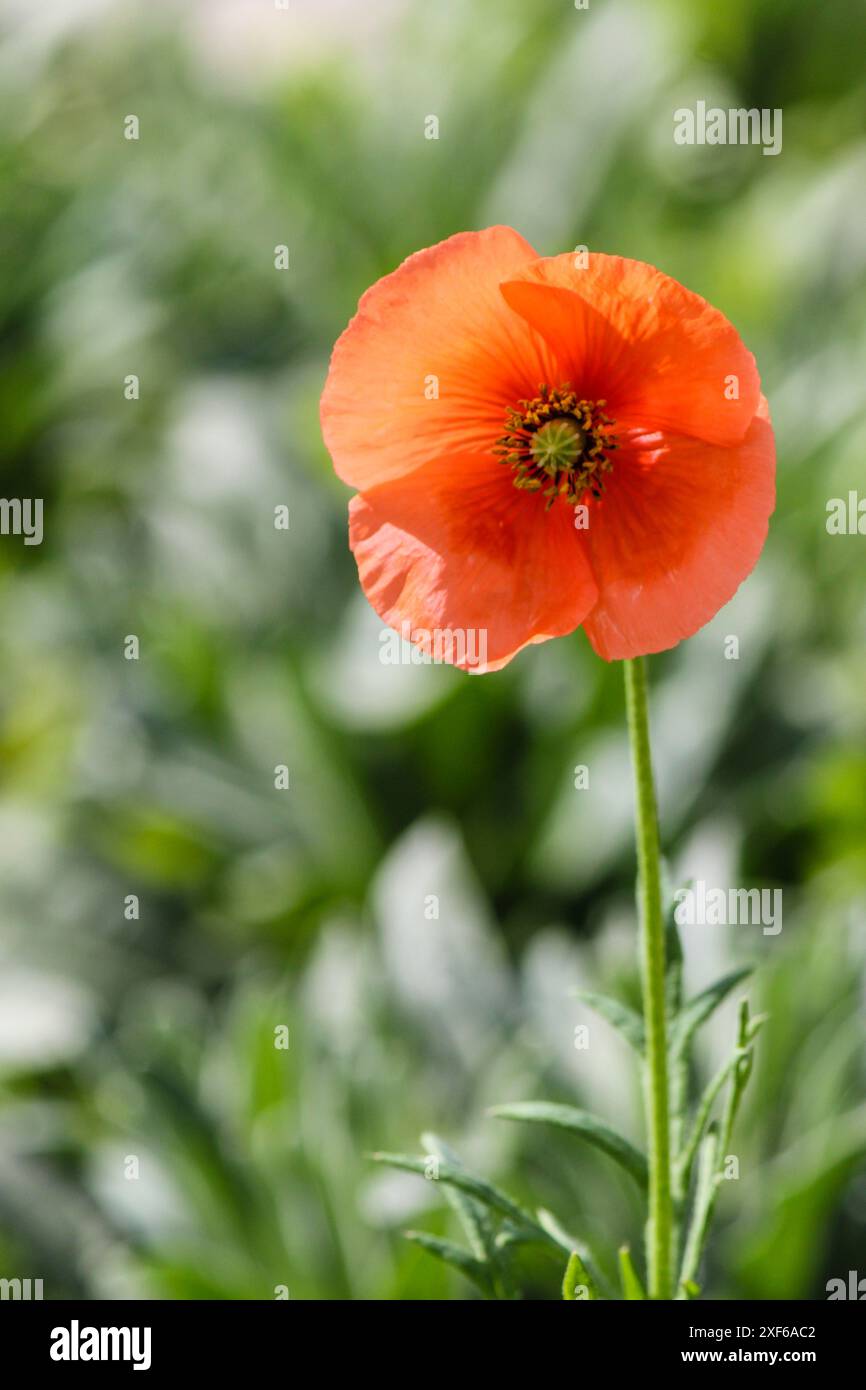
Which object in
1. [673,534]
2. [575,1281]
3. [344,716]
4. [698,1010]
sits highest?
[344,716]

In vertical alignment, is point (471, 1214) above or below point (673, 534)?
below

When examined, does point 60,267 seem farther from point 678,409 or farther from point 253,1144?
point 678,409

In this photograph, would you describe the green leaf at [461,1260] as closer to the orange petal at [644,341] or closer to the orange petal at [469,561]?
the orange petal at [469,561]

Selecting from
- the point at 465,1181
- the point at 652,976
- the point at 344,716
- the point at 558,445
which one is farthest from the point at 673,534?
the point at 344,716

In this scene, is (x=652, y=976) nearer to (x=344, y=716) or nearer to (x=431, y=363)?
(x=431, y=363)

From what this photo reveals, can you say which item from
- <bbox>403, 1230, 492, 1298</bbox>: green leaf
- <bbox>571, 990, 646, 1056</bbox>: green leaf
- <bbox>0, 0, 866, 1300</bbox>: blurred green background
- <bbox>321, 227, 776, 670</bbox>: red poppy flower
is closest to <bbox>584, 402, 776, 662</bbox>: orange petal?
<bbox>321, 227, 776, 670</bbox>: red poppy flower

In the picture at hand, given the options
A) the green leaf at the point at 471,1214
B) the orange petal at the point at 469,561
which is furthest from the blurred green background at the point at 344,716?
the orange petal at the point at 469,561

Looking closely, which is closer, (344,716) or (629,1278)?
(629,1278)
